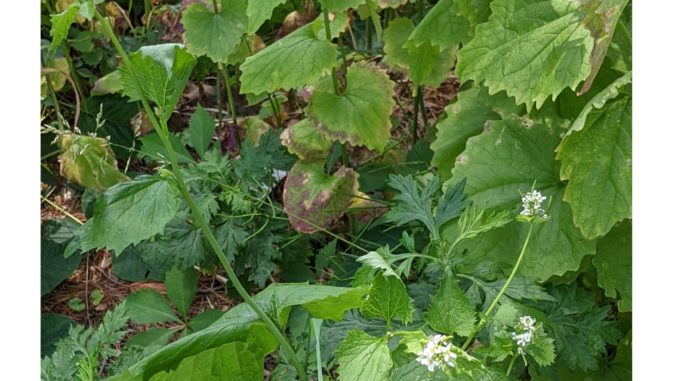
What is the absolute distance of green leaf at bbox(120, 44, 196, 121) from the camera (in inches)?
41.2

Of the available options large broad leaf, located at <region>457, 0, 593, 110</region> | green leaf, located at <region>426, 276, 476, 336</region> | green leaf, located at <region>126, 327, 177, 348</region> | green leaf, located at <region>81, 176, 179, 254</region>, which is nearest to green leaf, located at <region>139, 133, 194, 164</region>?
green leaf, located at <region>126, 327, 177, 348</region>

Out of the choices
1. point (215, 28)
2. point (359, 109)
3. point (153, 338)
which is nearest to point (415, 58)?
point (359, 109)

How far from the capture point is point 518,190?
Answer: 1299mm

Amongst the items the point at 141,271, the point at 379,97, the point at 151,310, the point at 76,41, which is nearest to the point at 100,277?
the point at 141,271

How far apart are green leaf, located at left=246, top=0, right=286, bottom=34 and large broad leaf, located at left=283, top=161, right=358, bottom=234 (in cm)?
47

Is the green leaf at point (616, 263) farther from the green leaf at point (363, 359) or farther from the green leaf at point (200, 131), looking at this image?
the green leaf at point (200, 131)

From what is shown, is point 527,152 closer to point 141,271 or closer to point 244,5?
point 244,5

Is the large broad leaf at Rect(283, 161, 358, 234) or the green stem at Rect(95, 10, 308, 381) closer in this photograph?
the green stem at Rect(95, 10, 308, 381)

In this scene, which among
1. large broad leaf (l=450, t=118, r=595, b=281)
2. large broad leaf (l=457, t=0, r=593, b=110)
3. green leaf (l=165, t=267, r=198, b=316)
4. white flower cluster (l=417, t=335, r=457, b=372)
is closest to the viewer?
white flower cluster (l=417, t=335, r=457, b=372)

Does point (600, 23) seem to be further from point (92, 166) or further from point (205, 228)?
point (92, 166)

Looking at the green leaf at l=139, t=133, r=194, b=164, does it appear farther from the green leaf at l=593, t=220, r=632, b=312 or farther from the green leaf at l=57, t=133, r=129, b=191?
the green leaf at l=593, t=220, r=632, b=312

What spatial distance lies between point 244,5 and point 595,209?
962mm

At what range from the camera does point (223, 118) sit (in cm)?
238

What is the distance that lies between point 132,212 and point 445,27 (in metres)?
0.75
